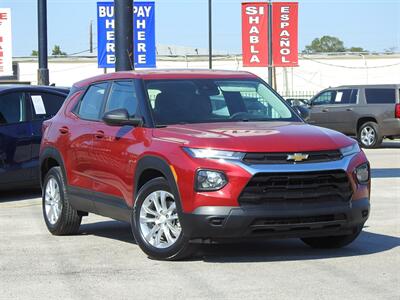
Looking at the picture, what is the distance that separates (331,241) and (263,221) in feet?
4.25

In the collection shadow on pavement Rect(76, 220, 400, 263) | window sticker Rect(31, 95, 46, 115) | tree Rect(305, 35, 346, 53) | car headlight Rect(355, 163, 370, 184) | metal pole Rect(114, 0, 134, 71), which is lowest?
shadow on pavement Rect(76, 220, 400, 263)

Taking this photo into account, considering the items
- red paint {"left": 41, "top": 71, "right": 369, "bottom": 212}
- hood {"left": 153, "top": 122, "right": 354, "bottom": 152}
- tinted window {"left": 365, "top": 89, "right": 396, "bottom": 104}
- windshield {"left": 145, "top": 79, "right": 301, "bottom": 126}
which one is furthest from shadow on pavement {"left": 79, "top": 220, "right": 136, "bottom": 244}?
tinted window {"left": 365, "top": 89, "right": 396, "bottom": 104}

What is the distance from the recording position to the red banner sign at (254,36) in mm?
27078

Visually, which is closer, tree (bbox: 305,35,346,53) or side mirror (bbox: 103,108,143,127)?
side mirror (bbox: 103,108,143,127)

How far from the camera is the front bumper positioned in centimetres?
674

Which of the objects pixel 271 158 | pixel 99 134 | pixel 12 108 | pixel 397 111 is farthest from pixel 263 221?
pixel 397 111

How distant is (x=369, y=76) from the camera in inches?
1986

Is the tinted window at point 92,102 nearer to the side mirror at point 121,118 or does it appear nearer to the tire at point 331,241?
the side mirror at point 121,118

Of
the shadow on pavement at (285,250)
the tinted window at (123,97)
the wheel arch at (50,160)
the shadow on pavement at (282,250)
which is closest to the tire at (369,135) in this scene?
the shadow on pavement at (282,250)

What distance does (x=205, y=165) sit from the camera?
6781 millimetres

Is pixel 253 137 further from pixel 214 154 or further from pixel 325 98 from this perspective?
pixel 325 98

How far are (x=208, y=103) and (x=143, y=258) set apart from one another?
5.67ft

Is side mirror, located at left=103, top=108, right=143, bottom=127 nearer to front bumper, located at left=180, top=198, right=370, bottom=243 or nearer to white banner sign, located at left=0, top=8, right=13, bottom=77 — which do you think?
front bumper, located at left=180, top=198, right=370, bottom=243

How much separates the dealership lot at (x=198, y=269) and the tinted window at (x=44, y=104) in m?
3.52
